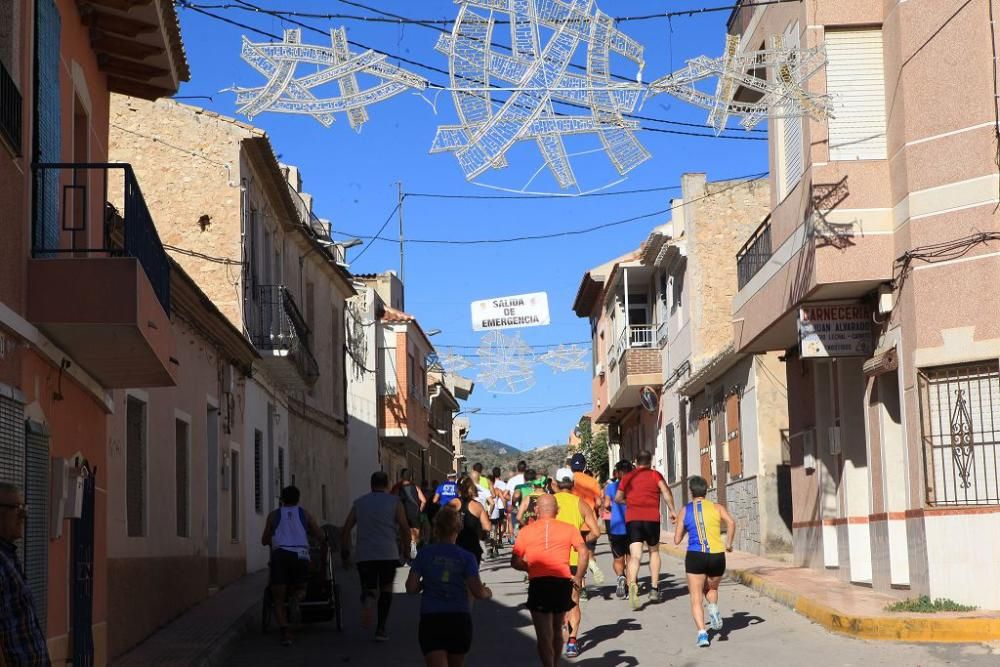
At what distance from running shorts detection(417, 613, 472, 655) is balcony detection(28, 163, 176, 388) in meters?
3.11

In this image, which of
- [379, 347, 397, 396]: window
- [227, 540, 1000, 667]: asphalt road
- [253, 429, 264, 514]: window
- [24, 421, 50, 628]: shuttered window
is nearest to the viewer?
[24, 421, 50, 628]: shuttered window

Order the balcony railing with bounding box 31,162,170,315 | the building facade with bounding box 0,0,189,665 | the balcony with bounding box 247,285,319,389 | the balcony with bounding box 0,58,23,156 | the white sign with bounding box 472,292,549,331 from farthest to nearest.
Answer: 1. the white sign with bounding box 472,292,549,331
2. the balcony with bounding box 247,285,319,389
3. the balcony railing with bounding box 31,162,170,315
4. the building facade with bounding box 0,0,189,665
5. the balcony with bounding box 0,58,23,156

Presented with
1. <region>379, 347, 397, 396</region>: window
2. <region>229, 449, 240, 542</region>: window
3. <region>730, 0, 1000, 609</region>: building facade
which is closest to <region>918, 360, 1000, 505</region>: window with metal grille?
<region>730, 0, 1000, 609</region>: building facade

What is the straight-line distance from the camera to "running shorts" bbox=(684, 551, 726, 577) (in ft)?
45.4

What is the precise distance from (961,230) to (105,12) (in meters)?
8.81

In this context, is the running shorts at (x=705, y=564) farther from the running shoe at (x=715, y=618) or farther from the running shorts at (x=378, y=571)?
the running shorts at (x=378, y=571)

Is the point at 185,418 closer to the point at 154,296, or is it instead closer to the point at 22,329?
the point at 154,296

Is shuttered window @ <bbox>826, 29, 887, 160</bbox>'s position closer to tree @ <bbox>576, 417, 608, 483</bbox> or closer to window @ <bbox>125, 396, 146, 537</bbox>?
window @ <bbox>125, 396, 146, 537</bbox>

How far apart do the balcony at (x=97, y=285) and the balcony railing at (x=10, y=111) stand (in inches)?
22.1

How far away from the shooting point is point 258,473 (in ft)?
83.4

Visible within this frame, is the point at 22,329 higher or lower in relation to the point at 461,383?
lower

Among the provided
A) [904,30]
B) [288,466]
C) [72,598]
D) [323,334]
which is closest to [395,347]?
[323,334]

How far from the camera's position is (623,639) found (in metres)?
14.3

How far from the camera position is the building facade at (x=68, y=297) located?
991 cm
